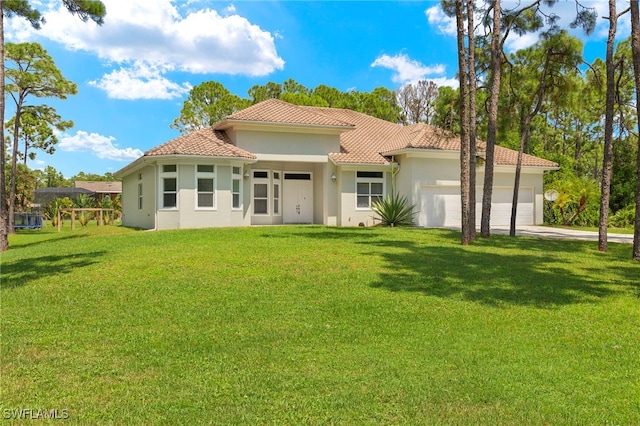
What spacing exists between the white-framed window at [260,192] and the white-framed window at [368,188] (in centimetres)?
421

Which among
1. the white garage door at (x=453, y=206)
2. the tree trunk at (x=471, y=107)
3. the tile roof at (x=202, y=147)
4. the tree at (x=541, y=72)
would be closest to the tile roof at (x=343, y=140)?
the tile roof at (x=202, y=147)

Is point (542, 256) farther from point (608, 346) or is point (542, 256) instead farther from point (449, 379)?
point (449, 379)

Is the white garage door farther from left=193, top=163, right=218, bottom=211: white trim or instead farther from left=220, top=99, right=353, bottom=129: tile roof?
left=193, top=163, right=218, bottom=211: white trim

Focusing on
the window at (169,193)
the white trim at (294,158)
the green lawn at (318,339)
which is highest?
the white trim at (294,158)

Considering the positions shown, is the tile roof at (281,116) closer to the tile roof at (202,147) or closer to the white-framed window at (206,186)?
the tile roof at (202,147)

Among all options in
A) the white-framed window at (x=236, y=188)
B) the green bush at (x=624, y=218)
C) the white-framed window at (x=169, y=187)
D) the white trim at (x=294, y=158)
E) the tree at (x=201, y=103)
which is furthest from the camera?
the tree at (x=201, y=103)

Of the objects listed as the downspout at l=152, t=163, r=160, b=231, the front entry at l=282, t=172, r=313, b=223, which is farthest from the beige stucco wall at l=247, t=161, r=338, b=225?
the downspout at l=152, t=163, r=160, b=231

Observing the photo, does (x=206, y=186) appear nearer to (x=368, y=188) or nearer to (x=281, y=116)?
(x=281, y=116)

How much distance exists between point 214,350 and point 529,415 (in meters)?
3.11

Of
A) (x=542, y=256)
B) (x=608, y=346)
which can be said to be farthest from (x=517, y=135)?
(x=608, y=346)

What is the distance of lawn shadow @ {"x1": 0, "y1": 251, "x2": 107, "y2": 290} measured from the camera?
8.95 meters

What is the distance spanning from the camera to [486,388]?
14.3 feet

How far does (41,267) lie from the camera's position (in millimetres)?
10180

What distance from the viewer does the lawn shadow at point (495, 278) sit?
308 inches
